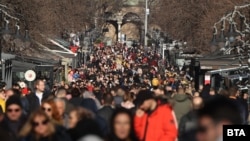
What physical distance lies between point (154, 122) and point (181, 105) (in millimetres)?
4458

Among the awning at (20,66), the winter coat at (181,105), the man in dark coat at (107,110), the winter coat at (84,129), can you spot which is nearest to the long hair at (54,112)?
the winter coat at (84,129)

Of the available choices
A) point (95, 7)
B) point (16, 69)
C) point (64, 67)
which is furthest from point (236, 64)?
point (95, 7)

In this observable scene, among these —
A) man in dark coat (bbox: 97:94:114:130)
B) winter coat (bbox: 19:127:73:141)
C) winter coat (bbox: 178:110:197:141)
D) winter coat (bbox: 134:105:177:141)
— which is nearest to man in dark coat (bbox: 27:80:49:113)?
man in dark coat (bbox: 97:94:114:130)

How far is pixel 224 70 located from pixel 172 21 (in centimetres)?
3199

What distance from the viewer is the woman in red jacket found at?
913cm

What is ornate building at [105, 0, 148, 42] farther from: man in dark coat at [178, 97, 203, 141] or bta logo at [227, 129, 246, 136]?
bta logo at [227, 129, 246, 136]

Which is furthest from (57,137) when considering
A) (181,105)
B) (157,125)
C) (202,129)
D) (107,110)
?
(181,105)

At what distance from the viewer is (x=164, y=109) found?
9.38m

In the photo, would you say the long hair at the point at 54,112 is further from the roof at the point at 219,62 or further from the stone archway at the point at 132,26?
the stone archway at the point at 132,26

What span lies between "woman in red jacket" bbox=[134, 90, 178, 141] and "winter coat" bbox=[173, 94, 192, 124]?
387 centimetres

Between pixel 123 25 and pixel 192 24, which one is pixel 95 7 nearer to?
pixel 123 25

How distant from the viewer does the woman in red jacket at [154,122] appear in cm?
913

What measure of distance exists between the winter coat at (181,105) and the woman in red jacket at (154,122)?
3872 millimetres

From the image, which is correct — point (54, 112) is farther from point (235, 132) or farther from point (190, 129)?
point (235, 132)
